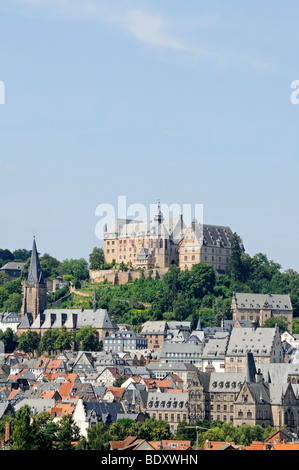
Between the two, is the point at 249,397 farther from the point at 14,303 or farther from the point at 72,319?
the point at 14,303

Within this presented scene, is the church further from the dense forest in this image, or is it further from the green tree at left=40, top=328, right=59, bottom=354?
the dense forest

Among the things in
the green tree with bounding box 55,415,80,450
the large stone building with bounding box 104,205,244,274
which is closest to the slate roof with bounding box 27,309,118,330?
the large stone building with bounding box 104,205,244,274

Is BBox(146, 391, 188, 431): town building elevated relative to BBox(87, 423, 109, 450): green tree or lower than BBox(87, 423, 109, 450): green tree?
elevated

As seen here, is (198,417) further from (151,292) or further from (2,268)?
(2,268)

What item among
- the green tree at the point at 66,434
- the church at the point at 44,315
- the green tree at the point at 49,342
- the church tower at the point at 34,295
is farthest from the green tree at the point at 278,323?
the green tree at the point at 66,434

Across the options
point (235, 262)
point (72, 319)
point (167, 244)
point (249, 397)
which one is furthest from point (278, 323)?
point (249, 397)
